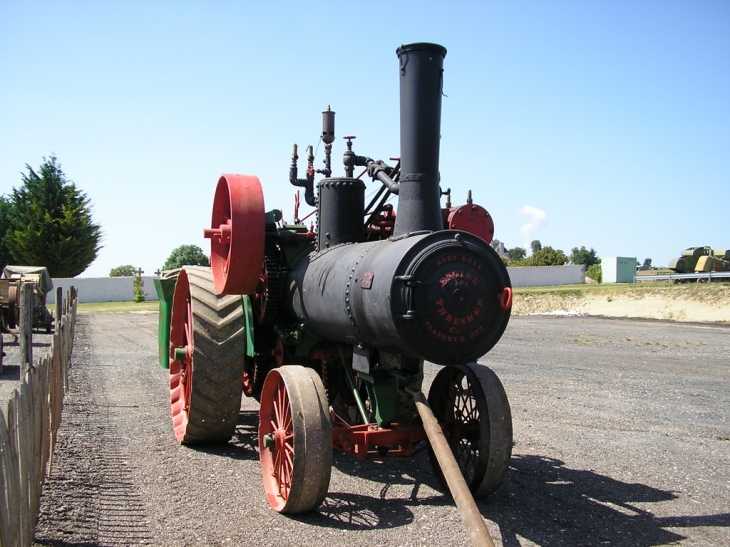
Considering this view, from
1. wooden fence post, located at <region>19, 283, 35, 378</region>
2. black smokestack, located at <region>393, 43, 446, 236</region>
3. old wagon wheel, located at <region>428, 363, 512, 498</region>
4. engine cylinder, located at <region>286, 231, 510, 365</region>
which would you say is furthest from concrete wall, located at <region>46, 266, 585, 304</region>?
engine cylinder, located at <region>286, 231, 510, 365</region>

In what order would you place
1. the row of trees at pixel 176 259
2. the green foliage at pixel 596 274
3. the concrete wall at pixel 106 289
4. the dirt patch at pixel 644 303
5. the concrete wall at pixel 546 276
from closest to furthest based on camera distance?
the dirt patch at pixel 644 303
the concrete wall at pixel 546 276
the concrete wall at pixel 106 289
the green foliage at pixel 596 274
the row of trees at pixel 176 259

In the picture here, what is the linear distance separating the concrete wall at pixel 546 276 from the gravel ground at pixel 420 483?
31819mm

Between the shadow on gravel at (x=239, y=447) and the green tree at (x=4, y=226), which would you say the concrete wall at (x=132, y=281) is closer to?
the green tree at (x=4, y=226)

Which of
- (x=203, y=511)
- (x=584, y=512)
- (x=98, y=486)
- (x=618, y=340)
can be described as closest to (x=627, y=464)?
(x=584, y=512)

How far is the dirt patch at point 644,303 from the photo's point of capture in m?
22.2

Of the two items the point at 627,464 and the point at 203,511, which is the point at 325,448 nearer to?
the point at 203,511

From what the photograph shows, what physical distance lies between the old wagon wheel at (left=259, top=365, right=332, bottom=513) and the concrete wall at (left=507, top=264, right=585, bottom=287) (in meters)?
36.4

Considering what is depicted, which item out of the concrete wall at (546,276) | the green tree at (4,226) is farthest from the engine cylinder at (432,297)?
the green tree at (4,226)

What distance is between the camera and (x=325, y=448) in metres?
3.98

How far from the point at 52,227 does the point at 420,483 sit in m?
42.9

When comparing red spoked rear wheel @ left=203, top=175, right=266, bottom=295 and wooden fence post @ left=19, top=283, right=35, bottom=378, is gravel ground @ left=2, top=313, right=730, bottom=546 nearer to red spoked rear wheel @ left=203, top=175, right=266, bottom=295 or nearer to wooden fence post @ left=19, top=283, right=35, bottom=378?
wooden fence post @ left=19, top=283, right=35, bottom=378

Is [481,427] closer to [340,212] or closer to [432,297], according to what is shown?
[432,297]

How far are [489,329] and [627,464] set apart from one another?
244 cm

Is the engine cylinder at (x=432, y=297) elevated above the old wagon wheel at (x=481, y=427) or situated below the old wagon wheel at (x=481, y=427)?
above
